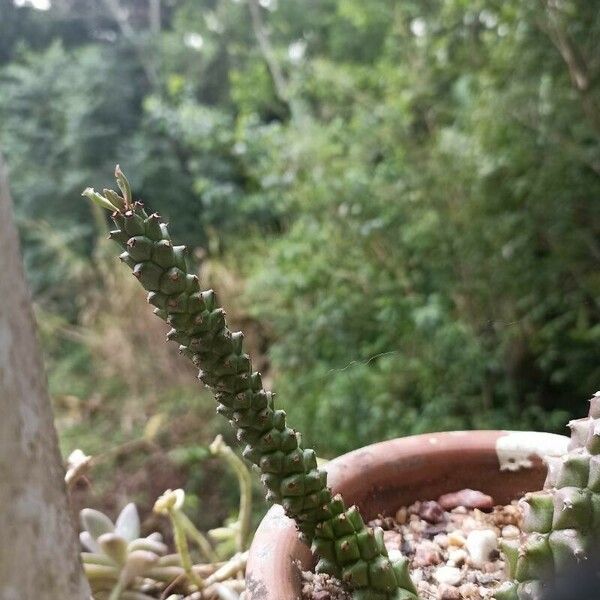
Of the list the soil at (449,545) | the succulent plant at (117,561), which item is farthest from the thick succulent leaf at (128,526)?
the soil at (449,545)

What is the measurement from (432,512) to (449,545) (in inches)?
1.4

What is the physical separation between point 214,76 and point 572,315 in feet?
6.23

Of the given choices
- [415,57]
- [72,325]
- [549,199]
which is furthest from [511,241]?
[72,325]

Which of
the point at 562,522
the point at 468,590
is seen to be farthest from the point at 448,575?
the point at 562,522

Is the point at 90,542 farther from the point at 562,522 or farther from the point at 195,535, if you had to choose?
the point at 562,522

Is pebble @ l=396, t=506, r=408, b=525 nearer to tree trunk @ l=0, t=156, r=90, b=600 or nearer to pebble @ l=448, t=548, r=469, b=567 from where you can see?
pebble @ l=448, t=548, r=469, b=567

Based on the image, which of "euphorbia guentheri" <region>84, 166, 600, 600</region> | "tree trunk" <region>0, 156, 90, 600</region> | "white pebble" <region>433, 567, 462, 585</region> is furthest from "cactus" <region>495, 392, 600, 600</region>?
"tree trunk" <region>0, 156, 90, 600</region>

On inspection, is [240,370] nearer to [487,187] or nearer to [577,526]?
[577,526]

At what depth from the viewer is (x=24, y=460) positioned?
0.27m

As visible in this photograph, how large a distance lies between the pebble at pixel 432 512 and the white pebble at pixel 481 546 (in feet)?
0.15

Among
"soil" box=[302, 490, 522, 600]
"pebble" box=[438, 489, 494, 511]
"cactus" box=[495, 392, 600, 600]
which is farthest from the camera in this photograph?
"pebble" box=[438, 489, 494, 511]

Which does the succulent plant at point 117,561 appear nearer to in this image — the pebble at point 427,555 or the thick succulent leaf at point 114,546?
the thick succulent leaf at point 114,546

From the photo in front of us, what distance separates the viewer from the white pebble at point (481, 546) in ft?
1.69

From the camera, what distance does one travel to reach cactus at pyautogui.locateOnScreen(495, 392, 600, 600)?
1.22 feet
